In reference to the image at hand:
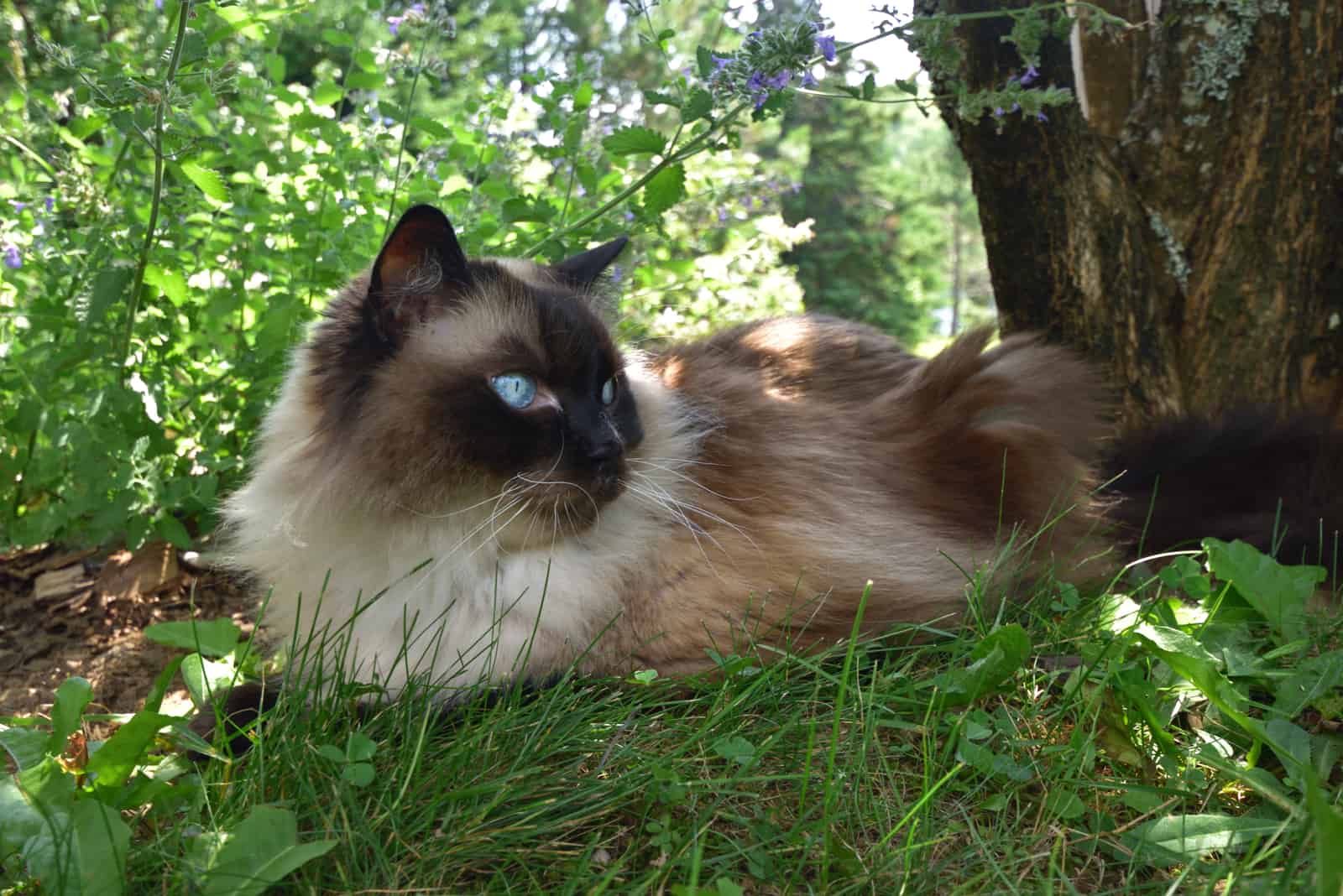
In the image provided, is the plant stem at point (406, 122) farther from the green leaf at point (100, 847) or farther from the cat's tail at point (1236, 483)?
the cat's tail at point (1236, 483)

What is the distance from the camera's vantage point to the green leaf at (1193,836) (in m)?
1.44

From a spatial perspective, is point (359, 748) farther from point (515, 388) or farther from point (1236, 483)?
point (1236, 483)

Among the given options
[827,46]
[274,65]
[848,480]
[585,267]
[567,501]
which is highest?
[274,65]

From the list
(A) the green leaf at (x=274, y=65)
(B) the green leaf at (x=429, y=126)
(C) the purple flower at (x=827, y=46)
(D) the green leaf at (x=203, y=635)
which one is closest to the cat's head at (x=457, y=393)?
(D) the green leaf at (x=203, y=635)

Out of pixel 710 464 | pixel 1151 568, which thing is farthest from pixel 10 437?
pixel 1151 568

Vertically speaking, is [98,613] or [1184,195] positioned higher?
[1184,195]

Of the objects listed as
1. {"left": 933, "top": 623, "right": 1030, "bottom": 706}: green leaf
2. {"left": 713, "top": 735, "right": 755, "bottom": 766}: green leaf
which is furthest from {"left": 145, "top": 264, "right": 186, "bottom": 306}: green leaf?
{"left": 933, "top": 623, "right": 1030, "bottom": 706}: green leaf

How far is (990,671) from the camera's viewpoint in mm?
1750

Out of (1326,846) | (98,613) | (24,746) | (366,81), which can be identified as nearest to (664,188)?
(366,81)

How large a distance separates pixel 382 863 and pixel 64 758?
86 centimetres

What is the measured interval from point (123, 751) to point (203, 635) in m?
0.57

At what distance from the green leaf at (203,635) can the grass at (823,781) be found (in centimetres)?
30

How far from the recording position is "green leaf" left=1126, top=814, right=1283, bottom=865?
1.44 m

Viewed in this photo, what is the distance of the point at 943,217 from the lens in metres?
15.8
